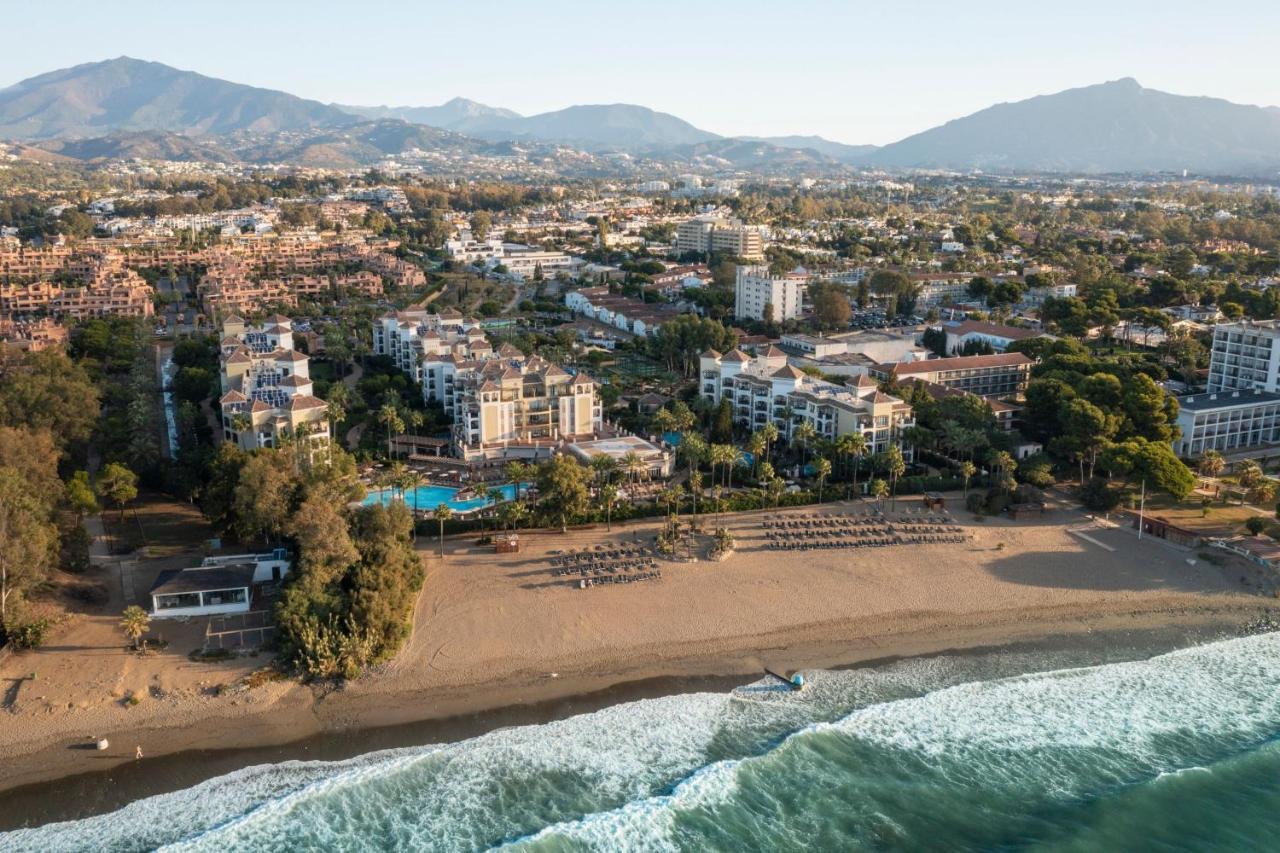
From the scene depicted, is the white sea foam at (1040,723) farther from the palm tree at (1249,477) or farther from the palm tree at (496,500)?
the palm tree at (496,500)

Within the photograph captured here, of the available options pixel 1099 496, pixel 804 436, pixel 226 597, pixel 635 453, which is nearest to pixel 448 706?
pixel 226 597

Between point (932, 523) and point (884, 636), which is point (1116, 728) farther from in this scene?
point (932, 523)

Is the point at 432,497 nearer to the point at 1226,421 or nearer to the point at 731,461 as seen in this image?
the point at 731,461

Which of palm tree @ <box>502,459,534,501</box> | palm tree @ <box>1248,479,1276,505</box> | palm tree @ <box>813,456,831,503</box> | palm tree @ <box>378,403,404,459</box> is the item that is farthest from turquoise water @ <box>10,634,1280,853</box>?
palm tree @ <box>378,403,404,459</box>

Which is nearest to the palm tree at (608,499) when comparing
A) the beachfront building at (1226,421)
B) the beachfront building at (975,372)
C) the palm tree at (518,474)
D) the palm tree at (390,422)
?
the palm tree at (518,474)

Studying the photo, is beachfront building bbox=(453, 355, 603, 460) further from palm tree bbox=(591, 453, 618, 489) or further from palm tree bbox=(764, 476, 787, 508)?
palm tree bbox=(764, 476, 787, 508)

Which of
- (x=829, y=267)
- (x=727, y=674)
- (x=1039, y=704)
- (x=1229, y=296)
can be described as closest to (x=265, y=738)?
(x=727, y=674)
